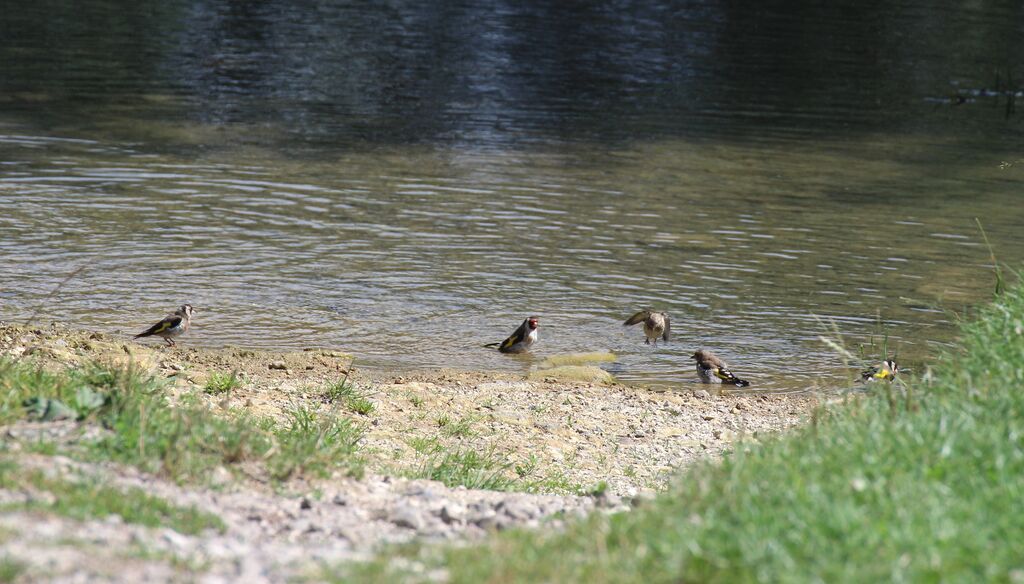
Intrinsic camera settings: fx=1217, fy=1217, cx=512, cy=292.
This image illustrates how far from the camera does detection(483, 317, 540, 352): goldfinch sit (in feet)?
38.3

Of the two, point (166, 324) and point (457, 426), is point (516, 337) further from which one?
point (166, 324)

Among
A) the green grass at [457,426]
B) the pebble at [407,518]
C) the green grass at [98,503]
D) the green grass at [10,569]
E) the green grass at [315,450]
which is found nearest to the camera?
the green grass at [10,569]

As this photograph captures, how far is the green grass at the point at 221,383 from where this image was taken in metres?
8.93

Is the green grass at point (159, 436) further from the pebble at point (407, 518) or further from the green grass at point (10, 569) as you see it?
the green grass at point (10, 569)

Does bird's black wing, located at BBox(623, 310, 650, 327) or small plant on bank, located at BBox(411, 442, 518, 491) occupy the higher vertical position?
small plant on bank, located at BBox(411, 442, 518, 491)

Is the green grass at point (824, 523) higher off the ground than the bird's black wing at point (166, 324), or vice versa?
the green grass at point (824, 523)

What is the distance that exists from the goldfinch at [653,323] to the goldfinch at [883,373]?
217 cm

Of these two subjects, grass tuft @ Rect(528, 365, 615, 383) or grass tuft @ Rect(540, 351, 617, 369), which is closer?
grass tuft @ Rect(528, 365, 615, 383)

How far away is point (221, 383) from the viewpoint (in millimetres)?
9039

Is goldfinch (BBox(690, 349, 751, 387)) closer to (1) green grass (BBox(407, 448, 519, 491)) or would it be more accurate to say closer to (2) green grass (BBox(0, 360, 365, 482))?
(1) green grass (BBox(407, 448, 519, 491))

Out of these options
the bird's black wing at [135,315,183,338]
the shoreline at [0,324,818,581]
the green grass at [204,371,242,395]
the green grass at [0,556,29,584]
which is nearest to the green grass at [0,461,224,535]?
the shoreline at [0,324,818,581]

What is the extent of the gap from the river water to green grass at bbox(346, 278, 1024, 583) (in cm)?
417

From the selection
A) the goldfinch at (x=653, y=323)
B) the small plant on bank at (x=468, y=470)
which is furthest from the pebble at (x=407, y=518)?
the goldfinch at (x=653, y=323)

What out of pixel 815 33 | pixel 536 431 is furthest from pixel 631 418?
pixel 815 33
